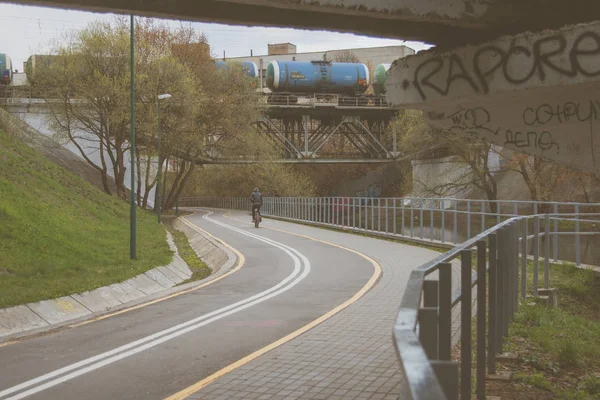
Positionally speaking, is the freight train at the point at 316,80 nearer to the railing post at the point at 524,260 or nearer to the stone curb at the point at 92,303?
the stone curb at the point at 92,303

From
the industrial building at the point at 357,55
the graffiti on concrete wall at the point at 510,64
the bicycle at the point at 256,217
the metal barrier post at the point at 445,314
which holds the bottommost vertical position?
the bicycle at the point at 256,217

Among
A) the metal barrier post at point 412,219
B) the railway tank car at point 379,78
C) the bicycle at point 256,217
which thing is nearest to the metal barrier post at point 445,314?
the metal barrier post at point 412,219

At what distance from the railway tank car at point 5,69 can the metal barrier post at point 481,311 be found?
2279 inches

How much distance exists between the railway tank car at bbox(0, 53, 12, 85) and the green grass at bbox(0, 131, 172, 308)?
3049 centimetres

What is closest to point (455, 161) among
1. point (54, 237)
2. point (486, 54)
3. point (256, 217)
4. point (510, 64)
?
point (256, 217)

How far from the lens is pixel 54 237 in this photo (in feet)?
60.1

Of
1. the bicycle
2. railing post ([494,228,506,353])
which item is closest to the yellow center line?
railing post ([494,228,506,353])

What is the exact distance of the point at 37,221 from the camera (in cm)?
1912

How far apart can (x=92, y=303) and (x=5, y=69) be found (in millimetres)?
50371

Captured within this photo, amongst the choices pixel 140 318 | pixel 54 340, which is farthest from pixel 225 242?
pixel 54 340

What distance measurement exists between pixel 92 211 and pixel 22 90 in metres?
33.4

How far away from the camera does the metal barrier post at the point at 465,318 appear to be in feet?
18.8

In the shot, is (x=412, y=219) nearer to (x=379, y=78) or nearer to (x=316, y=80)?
(x=379, y=78)

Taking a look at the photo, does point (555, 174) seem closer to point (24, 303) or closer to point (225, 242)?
point (225, 242)
